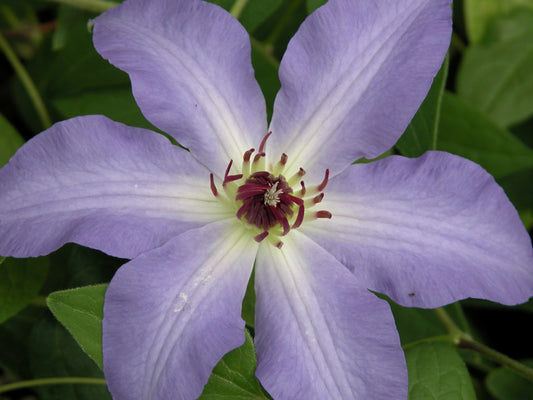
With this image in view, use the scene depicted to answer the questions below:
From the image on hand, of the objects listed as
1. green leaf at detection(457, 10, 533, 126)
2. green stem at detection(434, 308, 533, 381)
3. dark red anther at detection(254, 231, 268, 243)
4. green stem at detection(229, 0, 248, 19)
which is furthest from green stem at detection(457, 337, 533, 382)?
green stem at detection(229, 0, 248, 19)

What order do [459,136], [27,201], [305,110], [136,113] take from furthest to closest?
[459,136]
[136,113]
[305,110]
[27,201]

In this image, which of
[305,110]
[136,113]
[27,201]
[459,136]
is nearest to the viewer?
[27,201]

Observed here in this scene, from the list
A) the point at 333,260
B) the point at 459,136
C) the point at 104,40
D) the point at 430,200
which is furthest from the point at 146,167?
Result: the point at 459,136

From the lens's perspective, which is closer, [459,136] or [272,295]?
[272,295]

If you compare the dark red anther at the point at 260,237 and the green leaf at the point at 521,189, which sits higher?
the dark red anther at the point at 260,237

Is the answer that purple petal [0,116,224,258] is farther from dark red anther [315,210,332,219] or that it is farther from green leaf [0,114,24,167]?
green leaf [0,114,24,167]

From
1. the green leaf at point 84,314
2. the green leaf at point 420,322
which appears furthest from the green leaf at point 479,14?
the green leaf at point 84,314

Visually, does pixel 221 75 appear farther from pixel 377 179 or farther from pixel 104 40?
pixel 377 179

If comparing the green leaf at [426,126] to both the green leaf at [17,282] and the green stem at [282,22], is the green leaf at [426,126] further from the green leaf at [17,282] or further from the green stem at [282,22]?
the green leaf at [17,282]
